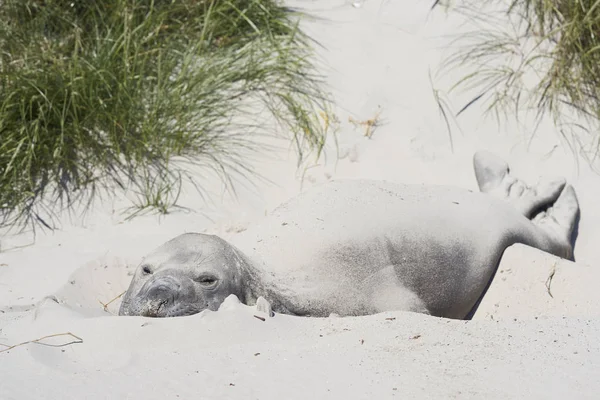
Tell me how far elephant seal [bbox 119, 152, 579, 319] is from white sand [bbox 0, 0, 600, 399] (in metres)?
0.16

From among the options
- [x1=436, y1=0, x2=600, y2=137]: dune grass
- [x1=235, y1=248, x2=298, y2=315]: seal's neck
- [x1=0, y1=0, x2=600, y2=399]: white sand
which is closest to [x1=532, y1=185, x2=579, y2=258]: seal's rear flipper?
[x1=0, y1=0, x2=600, y2=399]: white sand

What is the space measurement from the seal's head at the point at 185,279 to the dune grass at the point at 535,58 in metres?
2.15

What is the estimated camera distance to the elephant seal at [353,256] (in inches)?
123

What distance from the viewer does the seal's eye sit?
3108 millimetres

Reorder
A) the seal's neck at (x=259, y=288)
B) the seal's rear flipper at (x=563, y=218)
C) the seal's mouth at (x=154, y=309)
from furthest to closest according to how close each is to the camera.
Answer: the seal's rear flipper at (x=563, y=218), the seal's neck at (x=259, y=288), the seal's mouth at (x=154, y=309)

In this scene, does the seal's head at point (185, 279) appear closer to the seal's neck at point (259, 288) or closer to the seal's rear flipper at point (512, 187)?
the seal's neck at point (259, 288)

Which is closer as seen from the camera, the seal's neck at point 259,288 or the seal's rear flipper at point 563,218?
the seal's neck at point 259,288

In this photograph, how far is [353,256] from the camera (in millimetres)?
3506

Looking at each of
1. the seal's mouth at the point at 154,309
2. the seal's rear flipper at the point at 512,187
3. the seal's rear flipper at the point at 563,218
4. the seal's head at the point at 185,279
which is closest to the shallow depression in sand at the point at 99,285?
the seal's head at the point at 185,279

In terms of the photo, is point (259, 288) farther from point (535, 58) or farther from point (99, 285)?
point (535, 58)

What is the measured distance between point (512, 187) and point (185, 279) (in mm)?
1995

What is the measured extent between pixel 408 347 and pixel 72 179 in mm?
2345

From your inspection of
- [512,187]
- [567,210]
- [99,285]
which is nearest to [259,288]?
[99,285]

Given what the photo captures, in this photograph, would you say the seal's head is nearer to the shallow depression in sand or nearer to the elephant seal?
the elephant seal
